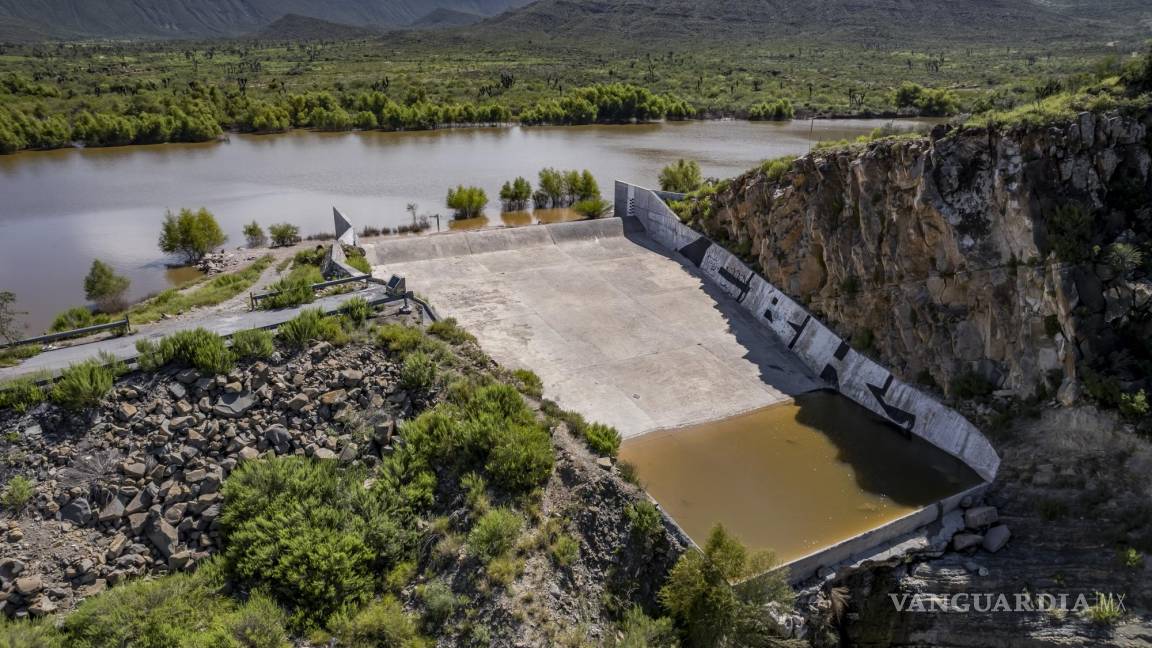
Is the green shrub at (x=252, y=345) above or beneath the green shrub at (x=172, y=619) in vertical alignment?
above

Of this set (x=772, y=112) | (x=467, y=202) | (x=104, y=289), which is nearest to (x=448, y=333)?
(x=104, y=289)

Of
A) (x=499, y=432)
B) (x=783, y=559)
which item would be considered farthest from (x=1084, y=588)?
(x=499, y=432)

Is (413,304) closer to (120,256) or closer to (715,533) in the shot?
(715,533)

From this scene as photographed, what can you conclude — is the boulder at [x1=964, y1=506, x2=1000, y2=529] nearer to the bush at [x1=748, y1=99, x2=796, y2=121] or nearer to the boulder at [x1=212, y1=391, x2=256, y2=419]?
the boulder at [x1=212, y1=391, x2=256, y2=419]

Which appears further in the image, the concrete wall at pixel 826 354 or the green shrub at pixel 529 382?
the green shrub at pixel 529 382

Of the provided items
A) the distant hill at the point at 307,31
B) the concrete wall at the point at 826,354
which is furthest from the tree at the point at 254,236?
the distant hill at the point at 307,31

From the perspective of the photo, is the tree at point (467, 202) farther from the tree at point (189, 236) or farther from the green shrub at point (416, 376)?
the green shrub at point (416, 376)
